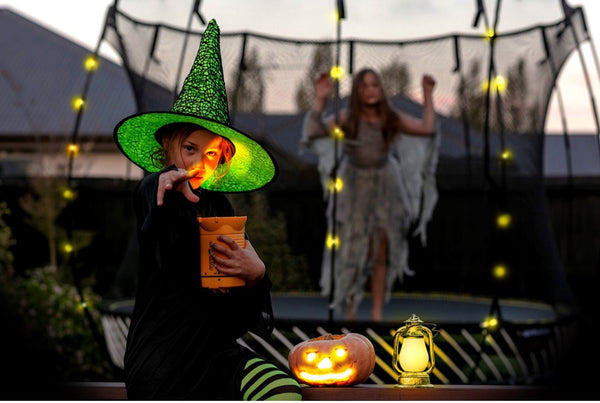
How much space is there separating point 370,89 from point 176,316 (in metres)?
3.86

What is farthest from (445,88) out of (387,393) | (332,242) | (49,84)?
(49,84)

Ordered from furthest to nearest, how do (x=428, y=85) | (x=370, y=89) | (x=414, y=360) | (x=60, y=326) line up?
(x=60, y=326), (x=428, y=85), (x=370, y=89), (x=414, y=360)

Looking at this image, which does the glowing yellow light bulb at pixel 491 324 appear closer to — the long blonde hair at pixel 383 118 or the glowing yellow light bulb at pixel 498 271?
the glowing yellow light bulb at pixel 498 271

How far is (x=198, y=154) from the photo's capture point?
1929 millimetres

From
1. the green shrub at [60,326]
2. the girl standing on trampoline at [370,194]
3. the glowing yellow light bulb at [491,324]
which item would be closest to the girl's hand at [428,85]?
the girl standing on trampoline at [370,194]

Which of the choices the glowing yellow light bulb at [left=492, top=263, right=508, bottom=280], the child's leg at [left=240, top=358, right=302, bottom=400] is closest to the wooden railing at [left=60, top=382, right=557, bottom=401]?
the child's leg at [left=240, top=358, right=302, bottom=400]

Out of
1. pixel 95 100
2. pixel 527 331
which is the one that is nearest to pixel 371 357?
pixel 527 331

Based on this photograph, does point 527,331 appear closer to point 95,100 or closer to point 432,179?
point 432,179

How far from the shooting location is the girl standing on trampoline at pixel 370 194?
18.4 ft

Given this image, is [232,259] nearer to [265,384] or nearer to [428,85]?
[265,384]

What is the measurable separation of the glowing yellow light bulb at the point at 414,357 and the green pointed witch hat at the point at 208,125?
549mm

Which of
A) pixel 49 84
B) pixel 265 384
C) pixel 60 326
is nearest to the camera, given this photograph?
pixel 265 384

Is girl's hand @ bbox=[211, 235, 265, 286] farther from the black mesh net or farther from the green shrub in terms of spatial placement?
the green shrub

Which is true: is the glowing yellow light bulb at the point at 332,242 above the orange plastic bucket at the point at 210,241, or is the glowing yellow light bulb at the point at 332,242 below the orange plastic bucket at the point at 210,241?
below
